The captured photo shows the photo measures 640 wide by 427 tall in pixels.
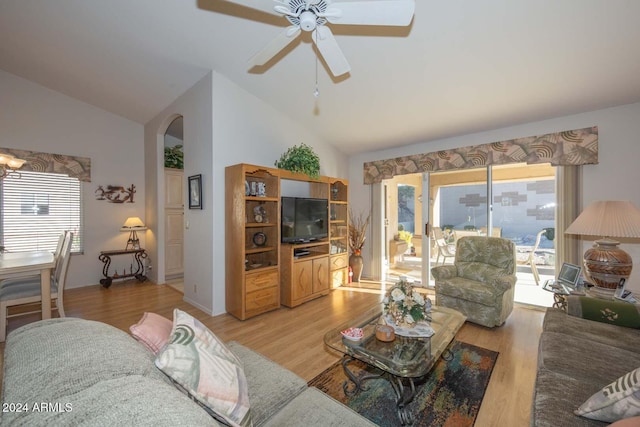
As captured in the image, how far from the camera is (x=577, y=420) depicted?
1.11 metres

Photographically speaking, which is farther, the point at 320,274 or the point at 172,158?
the point at 172,158

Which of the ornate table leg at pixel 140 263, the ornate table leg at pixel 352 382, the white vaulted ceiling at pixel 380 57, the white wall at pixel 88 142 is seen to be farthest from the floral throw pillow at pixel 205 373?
the white wall at pixel 88 142

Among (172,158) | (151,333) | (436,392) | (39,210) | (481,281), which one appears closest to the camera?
(151,333)

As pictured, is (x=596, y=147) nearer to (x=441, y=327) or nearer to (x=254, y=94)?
(x=441, y=327)

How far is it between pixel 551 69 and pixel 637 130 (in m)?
1.44

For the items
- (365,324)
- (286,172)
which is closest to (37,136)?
(286,172)

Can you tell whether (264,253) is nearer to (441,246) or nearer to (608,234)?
(441,246)

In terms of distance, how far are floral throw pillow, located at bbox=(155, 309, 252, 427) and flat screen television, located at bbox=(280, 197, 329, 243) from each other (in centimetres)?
262

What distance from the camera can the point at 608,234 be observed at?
2.23 m

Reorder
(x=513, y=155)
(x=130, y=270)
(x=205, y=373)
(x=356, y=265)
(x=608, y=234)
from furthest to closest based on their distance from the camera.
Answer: (x=130, y=270) < (x=356, y=265) < (x=513, y=155) < (x=608, y=234) < (x=205, y=373)

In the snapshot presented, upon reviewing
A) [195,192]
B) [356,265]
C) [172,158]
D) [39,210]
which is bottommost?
[356,265]

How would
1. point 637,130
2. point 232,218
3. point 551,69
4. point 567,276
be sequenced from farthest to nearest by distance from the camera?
point 232,218, point 637,130, point 567,276, point 551,69

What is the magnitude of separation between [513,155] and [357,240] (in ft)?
9.05

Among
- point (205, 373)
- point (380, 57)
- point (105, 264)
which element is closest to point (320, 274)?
point (380, 57)
